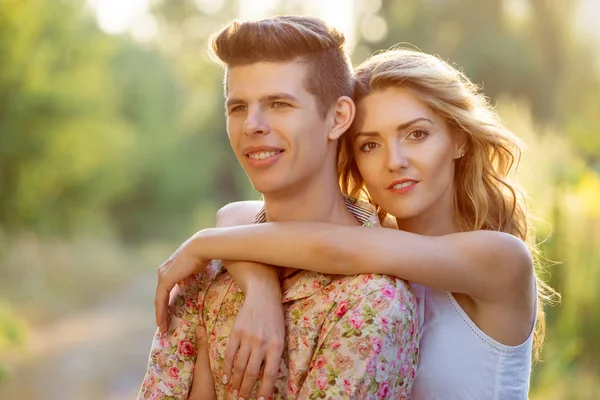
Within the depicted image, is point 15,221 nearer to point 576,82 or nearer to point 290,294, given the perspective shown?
point 576,82

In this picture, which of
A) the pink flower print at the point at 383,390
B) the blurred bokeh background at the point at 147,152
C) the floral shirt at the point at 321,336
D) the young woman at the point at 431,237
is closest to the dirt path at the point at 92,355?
the blurred bokeh background at the point at 147,152

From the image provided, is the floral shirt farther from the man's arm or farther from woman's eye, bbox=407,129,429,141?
woman's eye, bbox=407,129,429,141

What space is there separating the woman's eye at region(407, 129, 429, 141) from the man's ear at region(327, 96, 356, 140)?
0.57 feet

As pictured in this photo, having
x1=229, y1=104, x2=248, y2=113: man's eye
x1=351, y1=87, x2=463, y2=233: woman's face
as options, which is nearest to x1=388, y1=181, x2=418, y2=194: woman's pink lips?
x1=351, y1=87, x2=463, y2=233: woman's face

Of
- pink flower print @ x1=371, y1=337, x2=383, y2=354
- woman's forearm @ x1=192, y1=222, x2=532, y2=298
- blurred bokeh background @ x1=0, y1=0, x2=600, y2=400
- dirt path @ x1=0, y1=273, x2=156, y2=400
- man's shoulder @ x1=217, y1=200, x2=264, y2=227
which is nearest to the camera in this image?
pink flower print @ x1=371, y1=337, x2=383, y2=354

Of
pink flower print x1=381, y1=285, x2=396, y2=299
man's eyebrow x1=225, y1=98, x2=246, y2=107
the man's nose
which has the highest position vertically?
man's eyebrow x1=225, y1=98, x2=246, y2=107

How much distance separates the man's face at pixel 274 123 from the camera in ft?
5.92

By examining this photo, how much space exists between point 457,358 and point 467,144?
59 cm

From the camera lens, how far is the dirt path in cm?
927

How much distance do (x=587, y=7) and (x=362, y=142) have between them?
5.32 meters

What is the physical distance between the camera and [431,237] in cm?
188

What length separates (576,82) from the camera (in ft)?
22.4

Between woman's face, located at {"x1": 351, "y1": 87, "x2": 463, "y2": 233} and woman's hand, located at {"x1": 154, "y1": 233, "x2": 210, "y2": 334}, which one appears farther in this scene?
woman's face, located at {"x1": 351, "y1": 87, "x2": 463, "y2": 233}

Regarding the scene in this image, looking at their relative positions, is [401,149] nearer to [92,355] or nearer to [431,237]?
[431,237]
